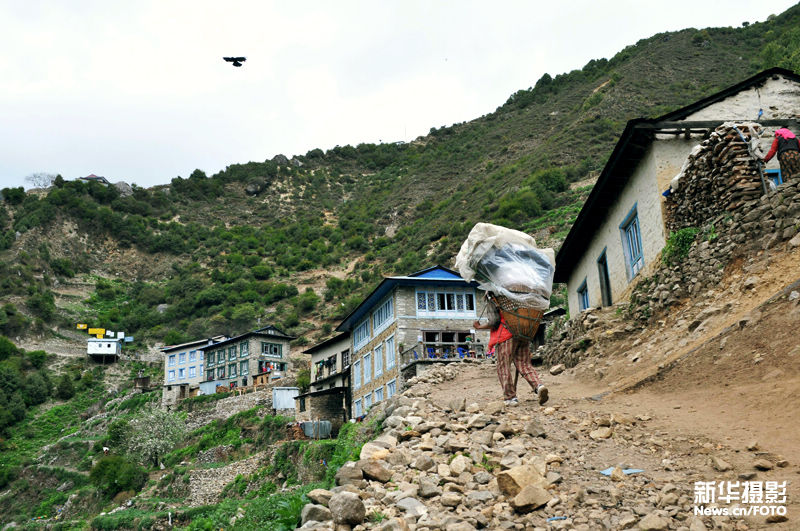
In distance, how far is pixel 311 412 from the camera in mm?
39719

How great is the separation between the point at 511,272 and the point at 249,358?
2218 inches

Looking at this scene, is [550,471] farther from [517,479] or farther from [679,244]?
[679,244]

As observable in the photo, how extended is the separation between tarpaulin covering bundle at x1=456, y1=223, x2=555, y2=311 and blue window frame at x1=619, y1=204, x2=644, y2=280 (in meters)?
7.57

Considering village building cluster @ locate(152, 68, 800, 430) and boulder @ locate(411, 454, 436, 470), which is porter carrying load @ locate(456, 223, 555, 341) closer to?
village building cluster @ locate(152, 68, 800, 430)

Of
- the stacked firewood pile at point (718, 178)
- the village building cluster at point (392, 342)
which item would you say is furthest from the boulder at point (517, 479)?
the village building cluster at point (392, 342)

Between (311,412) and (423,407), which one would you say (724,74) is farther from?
(423,407)

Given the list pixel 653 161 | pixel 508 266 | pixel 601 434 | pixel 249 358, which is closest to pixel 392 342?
pixel 653 161

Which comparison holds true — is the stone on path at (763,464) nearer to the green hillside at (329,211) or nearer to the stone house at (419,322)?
the stone house at (419,322)

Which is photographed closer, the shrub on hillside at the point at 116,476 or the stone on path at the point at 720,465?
the stone on path at the point at 720,465

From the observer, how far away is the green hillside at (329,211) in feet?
249

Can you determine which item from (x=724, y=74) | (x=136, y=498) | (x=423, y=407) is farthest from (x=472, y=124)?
(x=423, y=407)

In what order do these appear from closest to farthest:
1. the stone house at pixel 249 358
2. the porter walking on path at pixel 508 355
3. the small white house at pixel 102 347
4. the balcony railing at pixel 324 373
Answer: the porter walking on path at pixel 508 355 → the balcony railing at pixel 324 373 → the stone house at pixel 249 358 → the small white house at pixel 102 347

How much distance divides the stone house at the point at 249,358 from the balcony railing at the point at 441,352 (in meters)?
31.2

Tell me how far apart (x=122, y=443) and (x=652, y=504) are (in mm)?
51618
